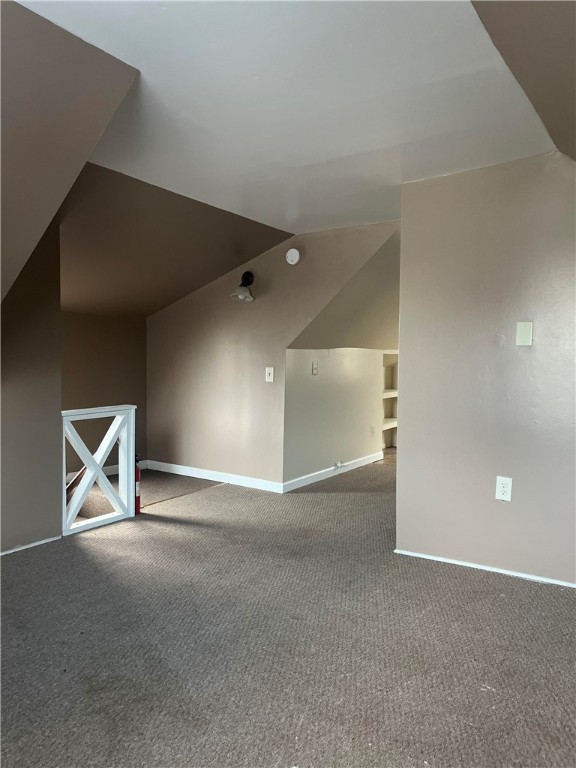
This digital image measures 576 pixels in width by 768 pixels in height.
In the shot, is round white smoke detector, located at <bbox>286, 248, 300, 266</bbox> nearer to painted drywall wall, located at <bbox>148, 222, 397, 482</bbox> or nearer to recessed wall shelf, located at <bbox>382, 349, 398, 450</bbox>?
painted drywall wall, located at <bbox>148, 222, 397, 482</bbox>

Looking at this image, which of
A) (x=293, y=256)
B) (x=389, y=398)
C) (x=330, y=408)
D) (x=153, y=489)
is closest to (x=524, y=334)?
(x=293, y=256)

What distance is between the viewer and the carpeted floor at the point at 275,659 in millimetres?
1638

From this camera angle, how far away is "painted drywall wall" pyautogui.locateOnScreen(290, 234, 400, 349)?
434 cm

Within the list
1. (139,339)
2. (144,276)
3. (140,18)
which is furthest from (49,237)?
(139,339)

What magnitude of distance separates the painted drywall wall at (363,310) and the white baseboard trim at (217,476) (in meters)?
1.24

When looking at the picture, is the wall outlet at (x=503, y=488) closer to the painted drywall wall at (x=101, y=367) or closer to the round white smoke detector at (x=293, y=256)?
the round white smoke detector at (x=293, y=256)

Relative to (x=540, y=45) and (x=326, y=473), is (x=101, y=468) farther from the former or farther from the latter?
(x=540, y=45)

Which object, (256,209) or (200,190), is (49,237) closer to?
(200,190)

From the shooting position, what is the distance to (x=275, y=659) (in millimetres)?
2100

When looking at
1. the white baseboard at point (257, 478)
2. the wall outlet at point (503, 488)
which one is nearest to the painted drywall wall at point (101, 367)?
the white baseboard at point (257, 478)

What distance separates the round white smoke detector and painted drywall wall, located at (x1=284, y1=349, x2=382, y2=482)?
76 centimetres

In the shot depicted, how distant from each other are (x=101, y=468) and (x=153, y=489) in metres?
1.13

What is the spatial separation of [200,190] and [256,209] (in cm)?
55

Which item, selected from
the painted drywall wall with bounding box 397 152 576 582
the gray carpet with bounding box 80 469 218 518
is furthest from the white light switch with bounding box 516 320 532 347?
the gray carpet with bounding box 80 469 218 518
